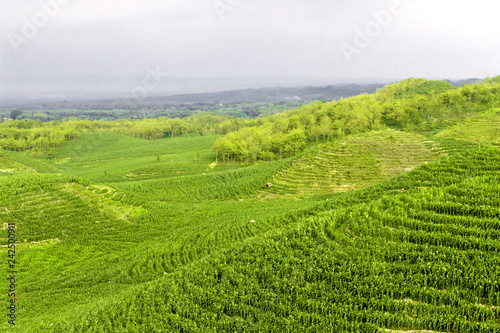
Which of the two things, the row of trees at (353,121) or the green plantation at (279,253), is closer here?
the green plantation at (279,253)

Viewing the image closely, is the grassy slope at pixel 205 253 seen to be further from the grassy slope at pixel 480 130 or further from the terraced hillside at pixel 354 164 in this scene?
the grassy slope at pixel 480 130

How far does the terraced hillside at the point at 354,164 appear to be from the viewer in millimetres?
33844

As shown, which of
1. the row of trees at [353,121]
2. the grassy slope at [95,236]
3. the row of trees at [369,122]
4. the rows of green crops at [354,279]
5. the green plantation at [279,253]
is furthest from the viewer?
the row of trees at [353,121]

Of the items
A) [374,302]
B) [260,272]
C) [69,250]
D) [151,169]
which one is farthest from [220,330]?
[151,169]

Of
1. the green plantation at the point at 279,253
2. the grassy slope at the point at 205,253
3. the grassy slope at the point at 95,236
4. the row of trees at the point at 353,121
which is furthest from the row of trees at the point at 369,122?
the grassy slope at the point at 95,236

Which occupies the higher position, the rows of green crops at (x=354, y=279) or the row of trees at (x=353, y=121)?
the row of trees at (x=353, y=121)

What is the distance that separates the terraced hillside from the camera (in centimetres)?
3384

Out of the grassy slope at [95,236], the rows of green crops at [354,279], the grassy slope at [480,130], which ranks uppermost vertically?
the grassy slope at [480,130]

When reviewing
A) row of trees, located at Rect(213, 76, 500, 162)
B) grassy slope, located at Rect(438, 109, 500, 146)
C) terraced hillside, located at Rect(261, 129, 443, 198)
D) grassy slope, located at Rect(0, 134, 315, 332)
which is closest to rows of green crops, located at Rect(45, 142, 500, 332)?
grassy slope, located at Rect(0, 134, 315, 332)

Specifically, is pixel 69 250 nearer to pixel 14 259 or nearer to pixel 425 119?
pixel 14 259

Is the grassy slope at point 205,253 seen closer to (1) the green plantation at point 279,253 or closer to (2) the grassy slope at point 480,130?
(1) the green plantation at point 279,253

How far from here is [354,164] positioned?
36906 mm

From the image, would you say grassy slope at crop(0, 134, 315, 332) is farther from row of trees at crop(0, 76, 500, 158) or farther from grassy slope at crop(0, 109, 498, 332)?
row of trees at crop(0, 76, 500, 158)

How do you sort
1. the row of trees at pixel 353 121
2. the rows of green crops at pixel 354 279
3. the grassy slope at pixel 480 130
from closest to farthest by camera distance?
the rows of green crops at pixel 354 279, the grassy slope at pixel 480 130, the row of trees at pixel 353 121
